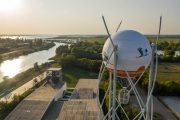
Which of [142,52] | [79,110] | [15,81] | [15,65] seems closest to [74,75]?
[15,81]

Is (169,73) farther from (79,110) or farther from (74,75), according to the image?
(79,110)

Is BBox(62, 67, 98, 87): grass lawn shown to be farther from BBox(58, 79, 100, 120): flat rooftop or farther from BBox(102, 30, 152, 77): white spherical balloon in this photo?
BBox(102, 30, 152, 77): white spherical balloon

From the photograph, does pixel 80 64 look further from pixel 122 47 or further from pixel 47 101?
pixel 122 47

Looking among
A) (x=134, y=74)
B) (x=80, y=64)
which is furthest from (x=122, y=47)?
(x=80, y=64)

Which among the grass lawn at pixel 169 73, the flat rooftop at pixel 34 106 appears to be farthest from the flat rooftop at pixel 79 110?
the grass lawn at pixel 169 73

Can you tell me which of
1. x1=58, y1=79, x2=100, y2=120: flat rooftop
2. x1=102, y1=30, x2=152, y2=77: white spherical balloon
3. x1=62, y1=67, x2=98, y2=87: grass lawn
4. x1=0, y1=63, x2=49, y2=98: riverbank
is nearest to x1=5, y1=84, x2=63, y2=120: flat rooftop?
x1=58, y1=79, x2=100, y2=120: flat rooftop

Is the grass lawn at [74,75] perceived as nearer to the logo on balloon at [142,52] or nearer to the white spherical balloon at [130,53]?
the white spherical balloon at [130,53]
